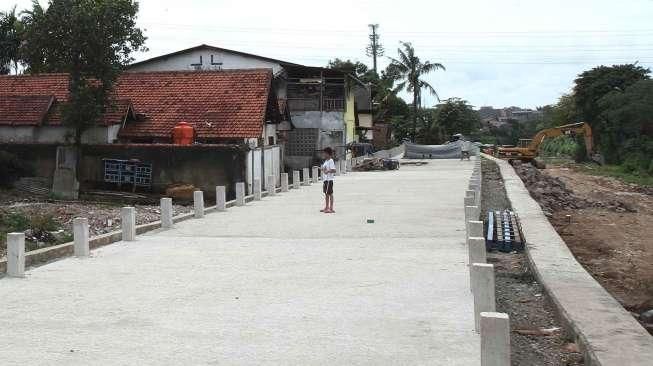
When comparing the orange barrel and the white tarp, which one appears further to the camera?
the white tarp

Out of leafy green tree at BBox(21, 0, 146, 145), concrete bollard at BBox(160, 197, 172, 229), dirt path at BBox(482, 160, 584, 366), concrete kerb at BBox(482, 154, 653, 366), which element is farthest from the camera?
leafy green tree at BBox(21, 0, 146, 145)

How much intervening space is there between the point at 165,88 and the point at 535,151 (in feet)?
87.7

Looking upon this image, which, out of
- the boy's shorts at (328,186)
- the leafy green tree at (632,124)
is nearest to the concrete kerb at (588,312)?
the boy's shorts at (328,186)

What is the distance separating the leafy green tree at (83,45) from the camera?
23938 mm

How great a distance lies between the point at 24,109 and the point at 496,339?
90.1 feet

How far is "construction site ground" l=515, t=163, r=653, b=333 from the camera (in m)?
9.56

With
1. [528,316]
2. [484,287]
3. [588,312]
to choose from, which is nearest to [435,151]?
[528,316]

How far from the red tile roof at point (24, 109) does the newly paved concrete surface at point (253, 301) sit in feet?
55.2

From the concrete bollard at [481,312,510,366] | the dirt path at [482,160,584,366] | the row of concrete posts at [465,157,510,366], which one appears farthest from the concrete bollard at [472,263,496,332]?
the concrete bollard at [481,312,510,366]

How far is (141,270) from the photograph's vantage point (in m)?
9.27

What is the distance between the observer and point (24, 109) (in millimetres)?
27875

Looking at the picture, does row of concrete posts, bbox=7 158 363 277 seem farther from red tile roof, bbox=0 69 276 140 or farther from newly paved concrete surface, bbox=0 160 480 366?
red tile roof, bbox=0 69 276 140

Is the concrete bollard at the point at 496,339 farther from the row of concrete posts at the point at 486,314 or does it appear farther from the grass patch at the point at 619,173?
the grass patch at the point at 619,173

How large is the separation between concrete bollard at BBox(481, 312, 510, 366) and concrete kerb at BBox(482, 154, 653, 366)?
0.93m
